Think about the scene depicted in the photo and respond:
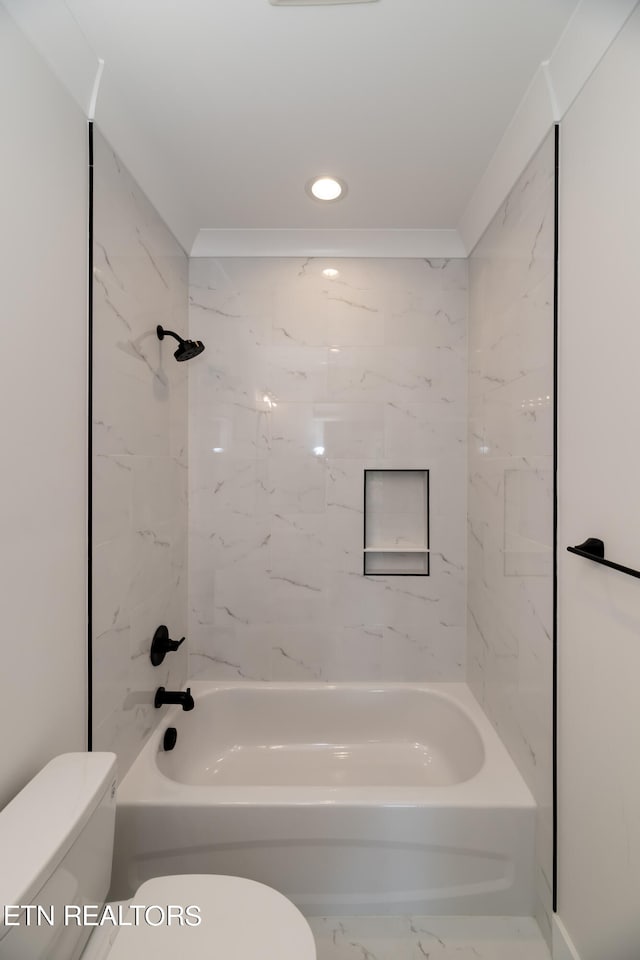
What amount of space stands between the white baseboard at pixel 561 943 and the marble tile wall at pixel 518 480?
0.14 ft

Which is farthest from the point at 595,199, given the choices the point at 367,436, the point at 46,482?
the point at 46,482

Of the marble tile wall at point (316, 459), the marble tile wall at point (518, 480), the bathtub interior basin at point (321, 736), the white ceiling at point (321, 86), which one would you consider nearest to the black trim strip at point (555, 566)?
the marble tile wall at point (518, 480)

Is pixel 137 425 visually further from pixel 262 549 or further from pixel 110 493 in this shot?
pixel 262 549

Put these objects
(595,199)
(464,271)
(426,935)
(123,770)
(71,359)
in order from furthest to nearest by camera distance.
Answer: (464,271)
(123,770)
(426,935)
(71,359)
(595,199)

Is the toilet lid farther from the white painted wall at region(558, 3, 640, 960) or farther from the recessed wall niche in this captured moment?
the recessed wall niche

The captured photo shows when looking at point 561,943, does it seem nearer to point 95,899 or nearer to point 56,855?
point 95,899

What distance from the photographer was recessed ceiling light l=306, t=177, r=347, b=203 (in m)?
1.74

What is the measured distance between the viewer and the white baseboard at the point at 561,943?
123 centimetres

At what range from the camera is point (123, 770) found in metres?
1.53

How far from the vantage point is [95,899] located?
40.0 inches

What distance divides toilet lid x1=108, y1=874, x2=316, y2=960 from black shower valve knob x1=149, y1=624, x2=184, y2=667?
2.44ft

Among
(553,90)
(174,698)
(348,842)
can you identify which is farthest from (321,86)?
(348,842)

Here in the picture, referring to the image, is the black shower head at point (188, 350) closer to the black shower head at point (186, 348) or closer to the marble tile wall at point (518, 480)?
the black shower head at point (186, 348)

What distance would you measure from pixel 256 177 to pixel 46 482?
131cm
